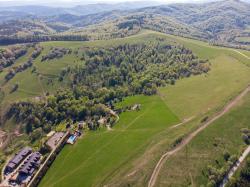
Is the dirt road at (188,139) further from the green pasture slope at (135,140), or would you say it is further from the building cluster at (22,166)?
the building cluster at (22,166)

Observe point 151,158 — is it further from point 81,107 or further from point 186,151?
point 81,107

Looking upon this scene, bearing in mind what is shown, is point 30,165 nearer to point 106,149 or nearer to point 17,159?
point 17,159

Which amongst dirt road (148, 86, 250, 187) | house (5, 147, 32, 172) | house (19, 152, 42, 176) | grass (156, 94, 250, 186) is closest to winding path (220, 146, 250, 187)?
grass (156, 94, 250, 186)

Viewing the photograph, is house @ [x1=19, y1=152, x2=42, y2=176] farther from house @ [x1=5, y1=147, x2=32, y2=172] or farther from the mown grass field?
the mown grass field

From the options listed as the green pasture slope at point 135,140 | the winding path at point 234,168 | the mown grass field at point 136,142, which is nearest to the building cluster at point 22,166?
the green pasture slope at point 135,140

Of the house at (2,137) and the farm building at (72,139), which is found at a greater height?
the farm building at (72,139)

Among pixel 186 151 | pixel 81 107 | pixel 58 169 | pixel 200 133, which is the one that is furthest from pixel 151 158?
pixel 81 107

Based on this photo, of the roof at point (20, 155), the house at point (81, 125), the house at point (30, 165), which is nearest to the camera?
the house at point (30, 165)

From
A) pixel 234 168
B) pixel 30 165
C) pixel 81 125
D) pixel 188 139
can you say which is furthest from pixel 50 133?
pixel 234 168
